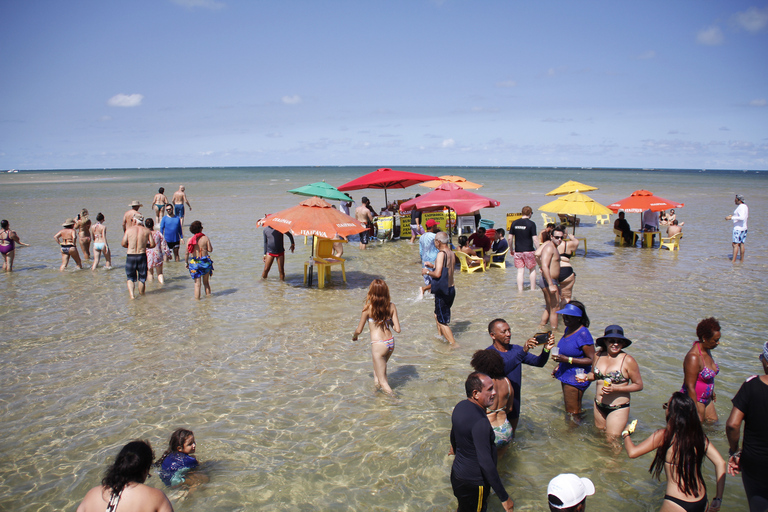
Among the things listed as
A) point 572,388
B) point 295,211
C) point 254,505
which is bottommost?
point 254,505

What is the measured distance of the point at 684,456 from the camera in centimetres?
317

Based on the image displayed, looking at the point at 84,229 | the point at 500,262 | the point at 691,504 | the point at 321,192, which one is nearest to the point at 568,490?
the point at 691,504

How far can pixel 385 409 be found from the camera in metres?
5.67

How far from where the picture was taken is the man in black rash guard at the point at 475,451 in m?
3.29

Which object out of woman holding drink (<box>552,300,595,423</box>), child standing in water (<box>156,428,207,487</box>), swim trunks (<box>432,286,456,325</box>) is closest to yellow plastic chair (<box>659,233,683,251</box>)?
swim trunks (<box>432,286,456,325</box>)

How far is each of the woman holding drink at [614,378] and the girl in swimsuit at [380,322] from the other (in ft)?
7.09

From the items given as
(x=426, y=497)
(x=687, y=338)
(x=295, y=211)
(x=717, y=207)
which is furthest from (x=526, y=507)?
(x=717, y=207)

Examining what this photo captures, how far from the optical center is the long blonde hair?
564cm

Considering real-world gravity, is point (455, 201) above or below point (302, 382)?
above

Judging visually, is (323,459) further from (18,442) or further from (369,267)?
(369,267)

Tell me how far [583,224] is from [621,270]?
10.5m

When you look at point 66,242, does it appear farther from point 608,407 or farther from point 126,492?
point 608,407

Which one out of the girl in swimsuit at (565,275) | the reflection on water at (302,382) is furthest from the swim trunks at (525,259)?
the girl in swimsuit at (565,275)

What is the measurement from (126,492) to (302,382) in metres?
3.51
